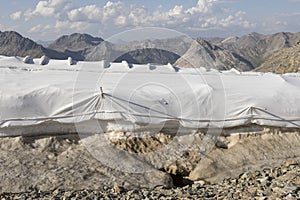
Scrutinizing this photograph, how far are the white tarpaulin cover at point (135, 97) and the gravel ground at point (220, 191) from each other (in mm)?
3789

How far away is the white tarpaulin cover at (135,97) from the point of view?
16.7 m

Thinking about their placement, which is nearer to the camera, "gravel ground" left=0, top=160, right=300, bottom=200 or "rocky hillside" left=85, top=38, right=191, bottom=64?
"gravel ground" left=0, top=160, right=300, bottom=200

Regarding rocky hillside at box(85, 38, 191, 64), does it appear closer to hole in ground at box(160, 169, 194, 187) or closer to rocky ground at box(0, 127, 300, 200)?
rocky ground at box(0, 127, 300, 200)

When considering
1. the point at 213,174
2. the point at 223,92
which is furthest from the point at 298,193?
the point at 223,92

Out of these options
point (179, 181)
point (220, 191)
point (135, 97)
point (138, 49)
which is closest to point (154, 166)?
point (179, 181)

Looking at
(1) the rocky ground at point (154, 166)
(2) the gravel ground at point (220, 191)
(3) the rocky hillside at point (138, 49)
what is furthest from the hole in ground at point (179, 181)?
(3) the rocky hillside at point (138, 49)

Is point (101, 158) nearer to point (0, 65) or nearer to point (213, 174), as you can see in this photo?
point (213, 174)

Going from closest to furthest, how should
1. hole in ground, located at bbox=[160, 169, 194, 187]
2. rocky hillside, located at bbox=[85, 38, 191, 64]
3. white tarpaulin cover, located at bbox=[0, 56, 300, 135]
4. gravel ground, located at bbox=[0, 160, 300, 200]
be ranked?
gravel ground, located at bbox=[0, 160, 300, 200] < hole in ground, located at bbox=[160, 169, 194, 187] < white tarpaulin cover, located at bbox=[0, 56, 300, 135] < rocky hillside, located at bbox=[85, 38, 191, 64]

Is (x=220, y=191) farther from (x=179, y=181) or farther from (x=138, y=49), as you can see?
(x=138, y=49)

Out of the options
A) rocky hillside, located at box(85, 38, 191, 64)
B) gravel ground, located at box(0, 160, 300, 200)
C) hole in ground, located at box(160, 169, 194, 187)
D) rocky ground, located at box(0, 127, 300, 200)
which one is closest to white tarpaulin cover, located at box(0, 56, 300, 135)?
rocky ground, located at box(0, 127, 300, 200)

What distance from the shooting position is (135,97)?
56.0 ft

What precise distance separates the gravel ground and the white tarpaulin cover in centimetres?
379

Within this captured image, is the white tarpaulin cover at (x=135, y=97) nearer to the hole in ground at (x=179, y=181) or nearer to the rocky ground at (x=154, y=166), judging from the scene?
the rocky ground at (x=154, y=166)

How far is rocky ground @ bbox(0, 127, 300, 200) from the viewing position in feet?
43.5
